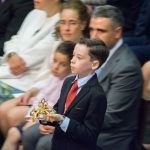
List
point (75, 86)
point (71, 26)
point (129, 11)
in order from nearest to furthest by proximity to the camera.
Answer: point (75, 86), point (71, 26), point (129, 11)

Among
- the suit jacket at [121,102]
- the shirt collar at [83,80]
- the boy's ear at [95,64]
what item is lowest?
the suit jacket at [121,102]

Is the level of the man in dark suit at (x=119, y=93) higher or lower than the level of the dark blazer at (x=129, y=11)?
lower

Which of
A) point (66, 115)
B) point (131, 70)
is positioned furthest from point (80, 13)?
point (66, 115)

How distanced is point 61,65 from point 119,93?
1.74 ft

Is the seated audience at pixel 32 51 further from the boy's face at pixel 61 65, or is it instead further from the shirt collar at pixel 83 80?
the shirt collar at pixel 83 80

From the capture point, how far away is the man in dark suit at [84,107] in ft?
9.70

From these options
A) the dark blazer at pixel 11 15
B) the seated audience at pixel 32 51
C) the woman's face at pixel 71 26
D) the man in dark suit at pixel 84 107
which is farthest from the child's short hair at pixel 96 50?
the dark blazer at pixel 11 15

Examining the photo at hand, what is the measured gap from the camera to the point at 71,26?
3.99 m

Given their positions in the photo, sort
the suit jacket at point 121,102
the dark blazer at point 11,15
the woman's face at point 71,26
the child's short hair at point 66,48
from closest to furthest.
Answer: the suit jacket at point 121,102 < the child's short hair at point 66,48 < the woman's face at point 71,26 < the dark blazer at point 11,15

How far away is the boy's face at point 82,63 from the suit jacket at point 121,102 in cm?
38

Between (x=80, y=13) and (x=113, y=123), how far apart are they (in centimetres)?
99

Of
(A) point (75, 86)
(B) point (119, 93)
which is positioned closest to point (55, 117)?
(A) point (75, 86)

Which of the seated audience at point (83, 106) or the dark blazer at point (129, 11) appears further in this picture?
the dark blazer at point (129, 11)

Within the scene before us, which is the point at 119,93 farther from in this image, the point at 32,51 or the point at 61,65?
the point at 32,51
